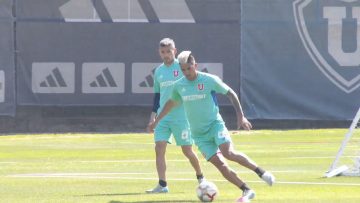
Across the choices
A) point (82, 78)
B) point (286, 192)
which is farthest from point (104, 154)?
point (286, 192)

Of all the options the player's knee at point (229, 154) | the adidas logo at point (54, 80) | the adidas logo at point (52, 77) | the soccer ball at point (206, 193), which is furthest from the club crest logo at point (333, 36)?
the soccer ball at point (206, 193)

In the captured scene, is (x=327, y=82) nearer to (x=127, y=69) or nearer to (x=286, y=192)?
(x=127, y=69)

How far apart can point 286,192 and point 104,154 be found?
11.2 metres

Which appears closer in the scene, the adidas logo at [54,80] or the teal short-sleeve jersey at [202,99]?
the teal short-sleeve jersey at [202,99]

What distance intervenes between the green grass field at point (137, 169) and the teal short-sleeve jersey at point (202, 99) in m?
0.97

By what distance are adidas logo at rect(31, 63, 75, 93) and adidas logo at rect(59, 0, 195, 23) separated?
1433 millimetres

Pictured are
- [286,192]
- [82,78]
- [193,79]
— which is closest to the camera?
[193,79]

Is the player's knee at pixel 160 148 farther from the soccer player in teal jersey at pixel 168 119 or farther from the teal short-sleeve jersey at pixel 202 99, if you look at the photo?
the teal short-sleeve jersey at pixel 202 99

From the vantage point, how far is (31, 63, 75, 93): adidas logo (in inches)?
1373

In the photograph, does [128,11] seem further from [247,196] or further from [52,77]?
[247,196]

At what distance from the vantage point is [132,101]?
35656 mm

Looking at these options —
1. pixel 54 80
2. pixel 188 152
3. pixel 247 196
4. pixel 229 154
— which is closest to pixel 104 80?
pixel 54 80

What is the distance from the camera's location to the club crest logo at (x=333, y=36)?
36062 mm

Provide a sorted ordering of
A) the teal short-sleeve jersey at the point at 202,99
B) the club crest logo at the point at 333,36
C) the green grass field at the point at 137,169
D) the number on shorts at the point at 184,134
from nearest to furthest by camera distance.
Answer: the teal short-sleeve jersey at the point at 202,99, the green grass field at the point at 137,169, the number on shorts at the point at 184,134, the club crest logo at the point at 333,36
